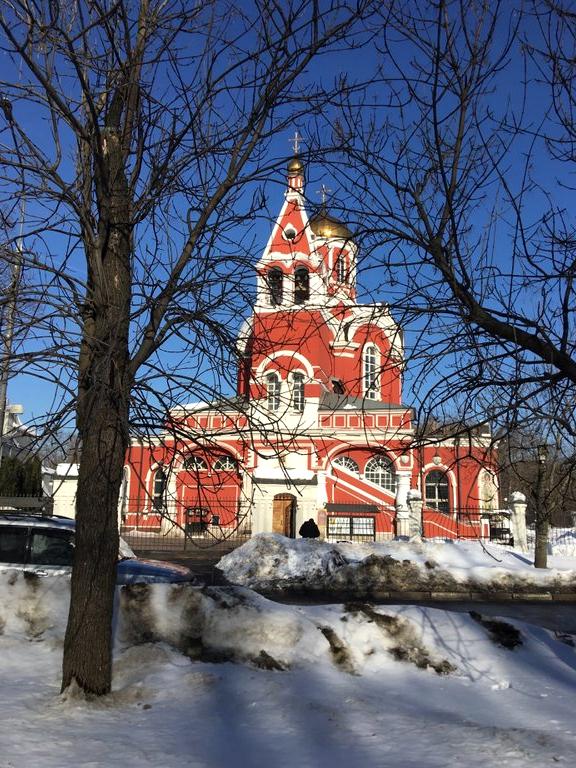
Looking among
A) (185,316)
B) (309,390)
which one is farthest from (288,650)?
(309,390)

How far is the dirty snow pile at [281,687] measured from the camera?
392 cm

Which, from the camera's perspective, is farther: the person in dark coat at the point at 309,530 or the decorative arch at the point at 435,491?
the decorative arch at the point at 435,491

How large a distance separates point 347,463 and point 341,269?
26.8 metres

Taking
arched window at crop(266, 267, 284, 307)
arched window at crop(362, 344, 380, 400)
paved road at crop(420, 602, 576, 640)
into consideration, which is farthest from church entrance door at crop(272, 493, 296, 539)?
arched window at crop(266, 267, 284, 307)

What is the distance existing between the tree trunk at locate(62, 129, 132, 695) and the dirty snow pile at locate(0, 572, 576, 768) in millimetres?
332

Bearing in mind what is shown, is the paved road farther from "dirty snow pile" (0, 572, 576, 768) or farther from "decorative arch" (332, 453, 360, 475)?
"decorative arch" (332, 453, 360, 475)

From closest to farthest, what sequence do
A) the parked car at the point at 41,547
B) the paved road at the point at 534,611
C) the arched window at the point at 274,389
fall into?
the arched window at the point at 274,389 → the parked car at the point at 41,547 → the paved road at the point at 534,611

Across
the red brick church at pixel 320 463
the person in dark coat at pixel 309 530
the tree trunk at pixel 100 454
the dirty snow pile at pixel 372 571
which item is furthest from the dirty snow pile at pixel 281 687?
the person in dark coat at pixel 309 530

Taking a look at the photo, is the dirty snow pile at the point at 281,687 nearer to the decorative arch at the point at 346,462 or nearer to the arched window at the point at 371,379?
the arched window at the point at 371,379

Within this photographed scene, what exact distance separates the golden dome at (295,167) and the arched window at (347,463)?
2636cm

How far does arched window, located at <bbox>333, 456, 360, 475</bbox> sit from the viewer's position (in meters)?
31.8

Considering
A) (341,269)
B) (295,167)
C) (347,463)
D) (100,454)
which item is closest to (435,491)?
(347,463)

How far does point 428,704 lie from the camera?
4859 millimetres

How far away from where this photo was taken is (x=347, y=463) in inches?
1264
